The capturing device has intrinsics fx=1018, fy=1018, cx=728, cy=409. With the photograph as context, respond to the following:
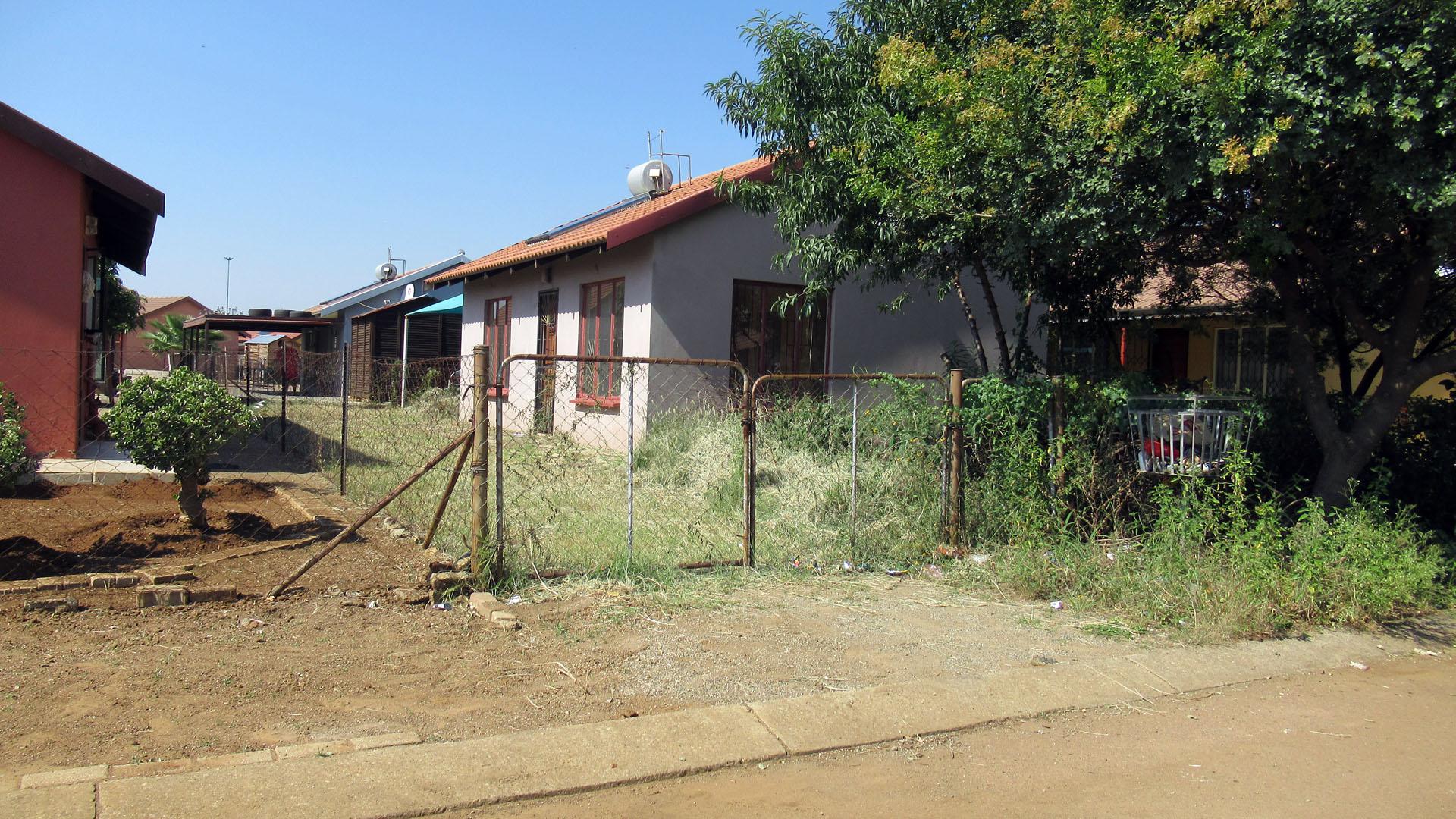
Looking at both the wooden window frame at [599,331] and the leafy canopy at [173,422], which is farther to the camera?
the wooden window frame at [599,331]

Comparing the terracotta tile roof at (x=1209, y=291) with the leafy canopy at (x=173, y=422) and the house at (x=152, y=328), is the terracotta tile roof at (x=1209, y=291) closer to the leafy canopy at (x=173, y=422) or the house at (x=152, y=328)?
the leafy canopy at (x=173, y=422)

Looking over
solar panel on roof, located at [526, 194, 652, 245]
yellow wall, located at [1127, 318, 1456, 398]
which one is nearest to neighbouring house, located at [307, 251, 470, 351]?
solar panel on roof, located at [526, 194, 652, 245]

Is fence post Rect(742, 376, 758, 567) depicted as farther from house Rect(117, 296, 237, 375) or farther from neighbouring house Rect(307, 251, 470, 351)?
house Rect(117, 296, 237, 375)

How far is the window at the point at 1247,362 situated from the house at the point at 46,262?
1202 centimetres

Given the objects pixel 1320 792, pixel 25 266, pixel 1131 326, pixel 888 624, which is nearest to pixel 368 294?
pixel 25 266

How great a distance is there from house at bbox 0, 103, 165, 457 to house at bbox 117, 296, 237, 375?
Result: 3467 cm

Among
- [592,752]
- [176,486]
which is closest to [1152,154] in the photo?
[592,752]

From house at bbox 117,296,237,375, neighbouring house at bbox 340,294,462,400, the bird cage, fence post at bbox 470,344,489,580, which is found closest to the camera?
fence post at bbox 470,344,489,580

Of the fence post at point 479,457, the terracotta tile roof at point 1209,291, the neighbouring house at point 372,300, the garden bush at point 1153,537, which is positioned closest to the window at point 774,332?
the terracotta tile roof at point 1209,291

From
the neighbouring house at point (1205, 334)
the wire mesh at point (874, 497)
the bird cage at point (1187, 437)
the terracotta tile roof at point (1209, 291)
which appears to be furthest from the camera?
the neighbouring house at point (1205, 334)

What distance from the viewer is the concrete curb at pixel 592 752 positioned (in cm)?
361

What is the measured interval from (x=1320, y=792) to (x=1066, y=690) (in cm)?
128

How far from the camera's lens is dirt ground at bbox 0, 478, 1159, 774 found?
14.3 ft

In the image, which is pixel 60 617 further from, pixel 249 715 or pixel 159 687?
pixel 249 715
